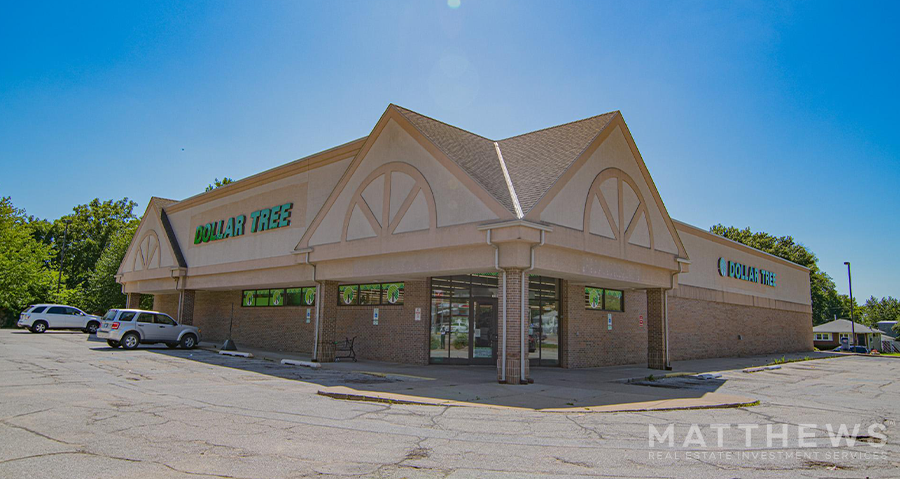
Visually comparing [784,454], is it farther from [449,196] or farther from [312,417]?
[449,196]

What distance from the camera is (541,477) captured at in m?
6.19

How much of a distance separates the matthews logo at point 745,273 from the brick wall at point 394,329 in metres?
19.2

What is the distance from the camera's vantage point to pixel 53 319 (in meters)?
36.0

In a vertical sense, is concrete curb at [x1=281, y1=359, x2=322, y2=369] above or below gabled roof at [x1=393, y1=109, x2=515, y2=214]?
below

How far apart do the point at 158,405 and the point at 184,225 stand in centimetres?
2402

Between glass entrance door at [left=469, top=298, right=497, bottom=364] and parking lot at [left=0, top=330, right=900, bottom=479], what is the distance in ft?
19.7

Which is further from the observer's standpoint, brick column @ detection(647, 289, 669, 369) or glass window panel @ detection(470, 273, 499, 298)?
brick column @ detection(647, 289, 669, 369)

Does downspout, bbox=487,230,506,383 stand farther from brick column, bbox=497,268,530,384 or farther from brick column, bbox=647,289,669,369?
brick column, bbox=647,289,669,369

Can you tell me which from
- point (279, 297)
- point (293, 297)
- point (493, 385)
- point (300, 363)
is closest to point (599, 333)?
point (493, 385)

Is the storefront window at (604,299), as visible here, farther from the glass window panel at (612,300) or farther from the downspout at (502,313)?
the downspout at (502,313)

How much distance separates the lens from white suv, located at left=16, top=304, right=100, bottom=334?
3547cm

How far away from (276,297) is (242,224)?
3837mm

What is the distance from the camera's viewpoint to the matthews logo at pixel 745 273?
31.6m

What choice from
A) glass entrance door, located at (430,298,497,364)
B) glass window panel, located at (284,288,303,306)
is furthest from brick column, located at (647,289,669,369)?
glass window panel, located at (284,288,303,306)
